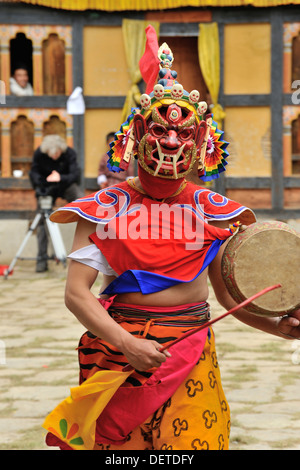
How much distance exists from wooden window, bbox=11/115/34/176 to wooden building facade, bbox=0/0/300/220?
11 centimetres

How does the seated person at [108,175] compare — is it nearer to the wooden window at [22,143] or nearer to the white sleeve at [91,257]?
the wooden window at [22,143]

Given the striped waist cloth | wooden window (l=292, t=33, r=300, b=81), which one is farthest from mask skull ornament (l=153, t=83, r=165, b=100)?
wooden window (l=292, t=33, r=300, b=81)

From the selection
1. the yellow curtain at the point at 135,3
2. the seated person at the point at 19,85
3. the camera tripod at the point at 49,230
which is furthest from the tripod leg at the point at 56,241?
the yellow curtain at the point at 135,3

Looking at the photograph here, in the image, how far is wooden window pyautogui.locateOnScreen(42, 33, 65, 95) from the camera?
1287 centimetres

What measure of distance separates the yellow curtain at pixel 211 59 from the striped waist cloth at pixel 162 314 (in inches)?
403

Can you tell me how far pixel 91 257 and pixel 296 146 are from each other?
1119 centimetres

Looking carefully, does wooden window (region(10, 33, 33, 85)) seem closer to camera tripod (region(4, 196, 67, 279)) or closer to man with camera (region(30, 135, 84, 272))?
man with camera (region(30, 135, 84, 272))

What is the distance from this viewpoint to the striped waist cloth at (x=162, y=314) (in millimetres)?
2703

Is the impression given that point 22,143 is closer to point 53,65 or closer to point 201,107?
point 53,65

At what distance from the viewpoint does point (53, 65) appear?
1294cm

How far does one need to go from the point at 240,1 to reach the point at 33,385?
28.9 ft
